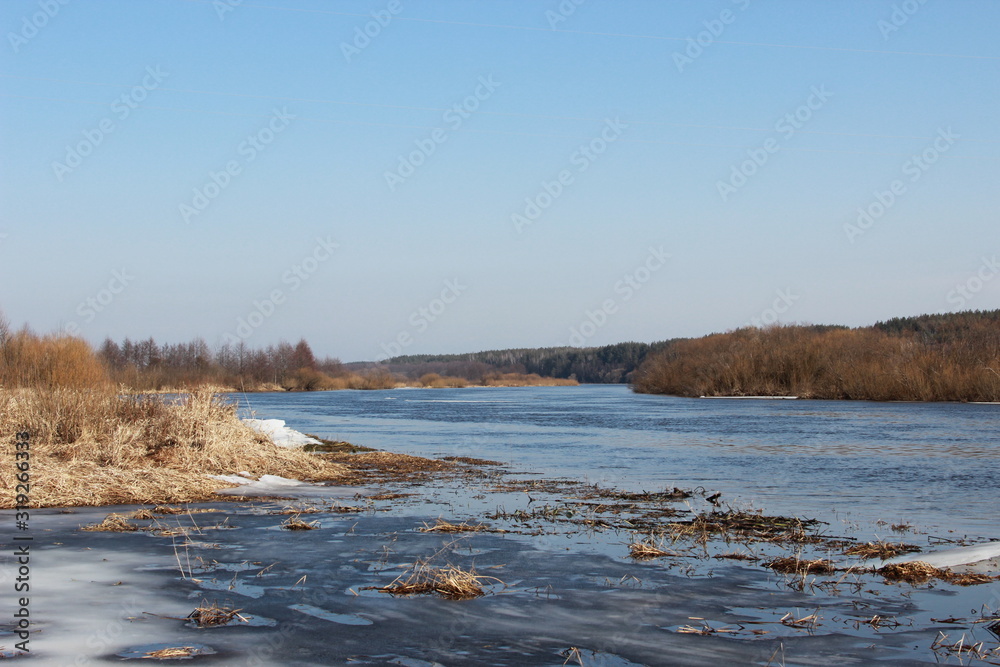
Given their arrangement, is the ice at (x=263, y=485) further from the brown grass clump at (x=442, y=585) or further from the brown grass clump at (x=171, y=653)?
the brown grass clump at (x=171, y=653)

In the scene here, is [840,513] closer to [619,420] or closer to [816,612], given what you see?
[816,612]

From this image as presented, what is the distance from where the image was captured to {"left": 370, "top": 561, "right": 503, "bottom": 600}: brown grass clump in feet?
21.5

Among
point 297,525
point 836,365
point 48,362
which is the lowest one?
point 297,525

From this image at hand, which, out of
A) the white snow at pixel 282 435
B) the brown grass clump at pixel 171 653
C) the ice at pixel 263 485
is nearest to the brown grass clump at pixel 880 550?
the brown grass clump at pixel 171 653

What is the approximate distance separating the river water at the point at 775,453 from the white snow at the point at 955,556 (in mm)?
1728

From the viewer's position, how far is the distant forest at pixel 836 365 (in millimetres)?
49938

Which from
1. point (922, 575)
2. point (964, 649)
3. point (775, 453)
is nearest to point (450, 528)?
point (922, 575)

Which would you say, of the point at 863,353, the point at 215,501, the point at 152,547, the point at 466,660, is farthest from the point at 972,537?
the point at 863,353

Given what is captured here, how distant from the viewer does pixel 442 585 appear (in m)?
6.62

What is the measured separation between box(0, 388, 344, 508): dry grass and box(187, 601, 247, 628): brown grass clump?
6.47 m

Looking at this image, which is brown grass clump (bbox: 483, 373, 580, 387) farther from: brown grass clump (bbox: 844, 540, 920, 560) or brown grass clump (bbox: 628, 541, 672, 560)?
brown grass clump (bbox: 628, 541, 672, 560)

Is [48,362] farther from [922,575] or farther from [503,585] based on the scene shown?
[922,575]

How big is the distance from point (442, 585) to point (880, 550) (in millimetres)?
4753

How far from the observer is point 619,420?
37.5 m
